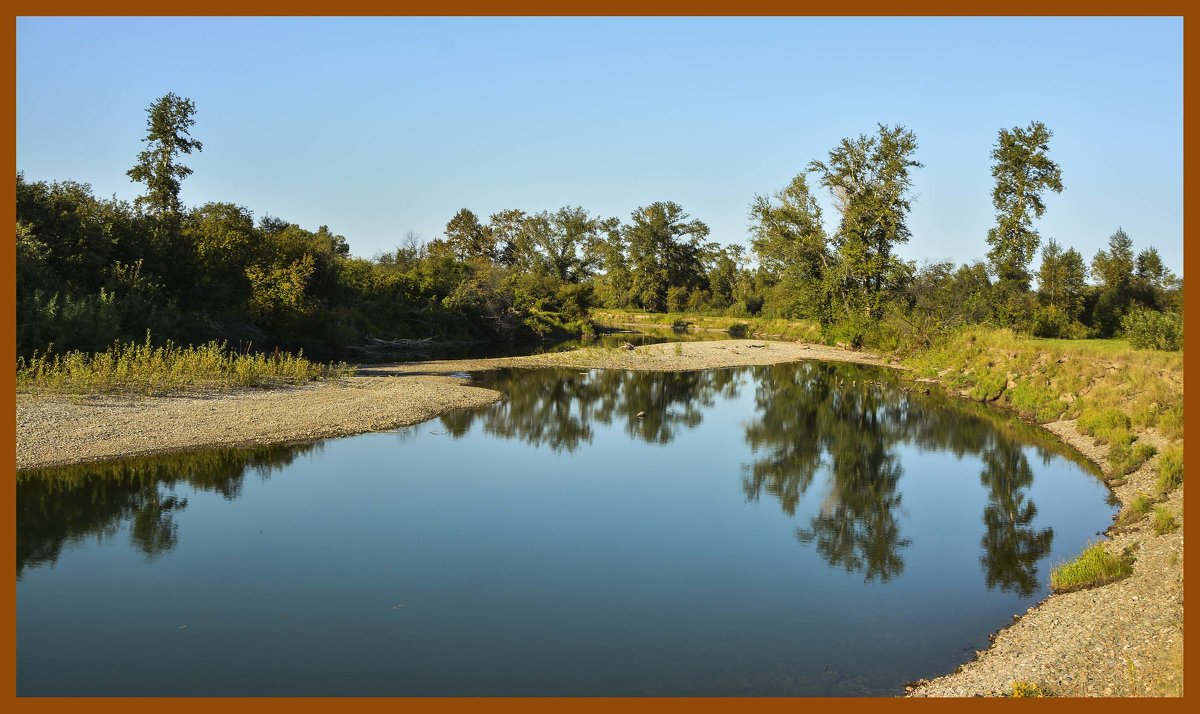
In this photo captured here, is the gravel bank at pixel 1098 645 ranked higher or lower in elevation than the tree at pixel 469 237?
lower

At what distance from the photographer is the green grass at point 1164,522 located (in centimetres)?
1312

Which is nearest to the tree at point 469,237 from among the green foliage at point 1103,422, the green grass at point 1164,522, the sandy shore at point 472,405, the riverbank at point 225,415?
the sandy shore at point 472,405

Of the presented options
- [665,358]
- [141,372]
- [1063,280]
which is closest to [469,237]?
[665,358]

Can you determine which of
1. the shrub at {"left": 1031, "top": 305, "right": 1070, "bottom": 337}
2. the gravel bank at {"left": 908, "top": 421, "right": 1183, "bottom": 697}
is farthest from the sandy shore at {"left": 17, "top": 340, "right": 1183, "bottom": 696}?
the shrub at {"left": 1031, "top": 305, "right": 1070, "bottom": 337}

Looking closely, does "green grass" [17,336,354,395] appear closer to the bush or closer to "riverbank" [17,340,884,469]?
"riverbank" [17,340,884,469]

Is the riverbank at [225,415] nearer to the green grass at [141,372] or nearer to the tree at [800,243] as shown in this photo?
the green grass at [141,372]

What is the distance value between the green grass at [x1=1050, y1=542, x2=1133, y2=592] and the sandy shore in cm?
21

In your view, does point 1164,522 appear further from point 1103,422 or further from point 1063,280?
point 1063,280

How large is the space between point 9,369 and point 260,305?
21876mm

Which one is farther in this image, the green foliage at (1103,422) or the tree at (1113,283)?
the tree at (1113,283)

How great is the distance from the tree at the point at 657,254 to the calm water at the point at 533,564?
233 feet

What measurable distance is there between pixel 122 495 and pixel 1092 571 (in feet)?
53.4

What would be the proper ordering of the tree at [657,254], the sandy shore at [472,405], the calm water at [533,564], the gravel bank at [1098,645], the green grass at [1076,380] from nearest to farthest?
the gravel bank at [1098,645]
the sandy shore at [472,405]
the calm water at [533,564]
the green grass at [1076,380]
the tree at [657,254]

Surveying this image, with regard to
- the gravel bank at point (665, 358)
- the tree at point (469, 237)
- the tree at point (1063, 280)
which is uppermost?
the tree at point (469, 237)
